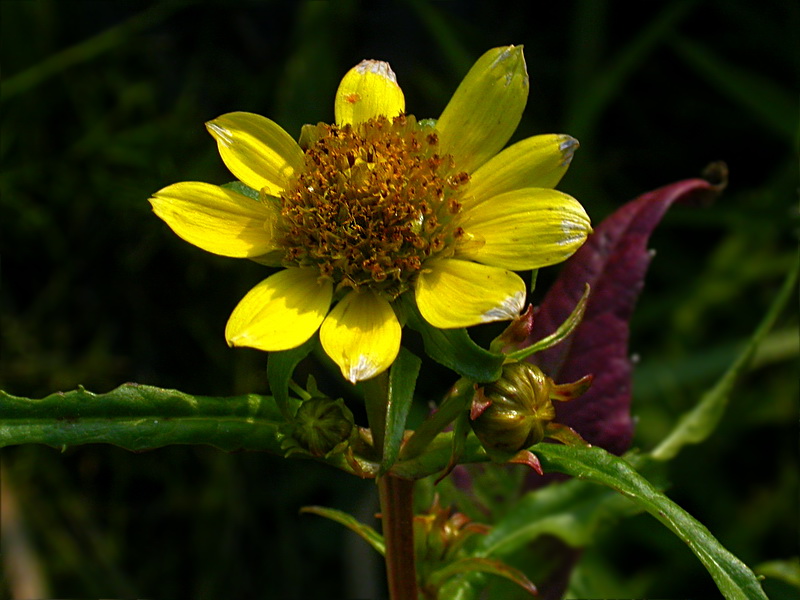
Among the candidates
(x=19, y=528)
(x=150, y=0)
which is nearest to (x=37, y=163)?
(x=150, y=0)

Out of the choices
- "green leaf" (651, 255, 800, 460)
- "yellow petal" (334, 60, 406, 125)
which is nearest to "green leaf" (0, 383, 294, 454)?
"yellow petal" (334, 60, 406, 125)

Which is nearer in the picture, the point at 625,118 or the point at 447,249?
the point at 447,249

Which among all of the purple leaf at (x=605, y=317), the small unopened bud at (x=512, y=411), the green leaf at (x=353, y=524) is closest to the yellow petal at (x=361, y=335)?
the small unopened bud at (x=512, y=411)

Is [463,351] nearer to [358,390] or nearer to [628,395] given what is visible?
[628,395]

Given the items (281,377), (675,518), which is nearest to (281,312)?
(281,377)

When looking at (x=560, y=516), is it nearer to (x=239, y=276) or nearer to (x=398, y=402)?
(x=398, y=402)

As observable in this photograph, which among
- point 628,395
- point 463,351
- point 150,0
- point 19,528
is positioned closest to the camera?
point 463,351
